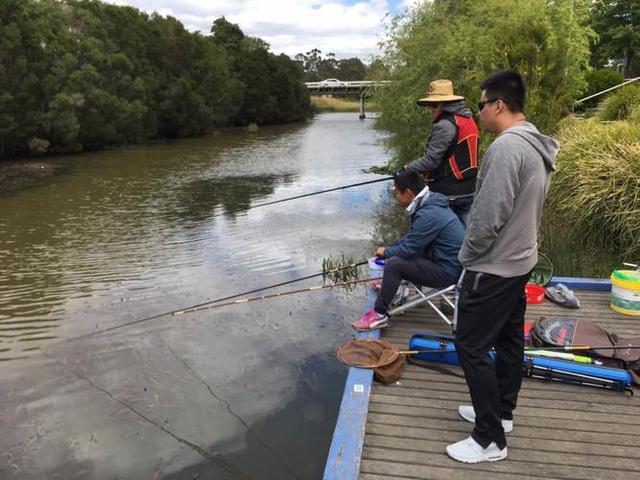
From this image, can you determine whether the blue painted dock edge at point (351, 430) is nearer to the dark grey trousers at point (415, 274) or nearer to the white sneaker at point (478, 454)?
the white sneaker at point (478, 454)

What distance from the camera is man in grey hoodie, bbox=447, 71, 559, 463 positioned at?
247cm

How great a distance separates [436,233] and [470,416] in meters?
1.50

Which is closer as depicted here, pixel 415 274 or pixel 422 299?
pixel 415 274

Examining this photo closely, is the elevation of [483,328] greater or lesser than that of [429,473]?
greater

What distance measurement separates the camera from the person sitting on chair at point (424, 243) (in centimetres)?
420

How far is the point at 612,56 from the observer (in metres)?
31.6

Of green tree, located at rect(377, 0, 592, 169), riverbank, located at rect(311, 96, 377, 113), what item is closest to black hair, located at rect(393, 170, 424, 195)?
green tree, located at rect(377, 0, 592, 169)

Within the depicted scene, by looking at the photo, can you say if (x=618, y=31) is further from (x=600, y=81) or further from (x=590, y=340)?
(x=590, y=340)

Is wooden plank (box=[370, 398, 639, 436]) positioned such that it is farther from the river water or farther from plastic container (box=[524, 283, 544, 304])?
plastic container (box=[524, 283, 544, 304])

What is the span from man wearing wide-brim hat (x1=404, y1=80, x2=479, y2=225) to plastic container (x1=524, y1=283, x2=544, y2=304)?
3.71ft

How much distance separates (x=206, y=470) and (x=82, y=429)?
4.23 feet

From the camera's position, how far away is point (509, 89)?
2545mm

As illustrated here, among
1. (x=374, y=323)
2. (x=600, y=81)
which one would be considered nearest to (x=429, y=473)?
(x=374, y=323)

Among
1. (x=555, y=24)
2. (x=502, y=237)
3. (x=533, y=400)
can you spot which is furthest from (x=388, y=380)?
(x=555, y=24)
